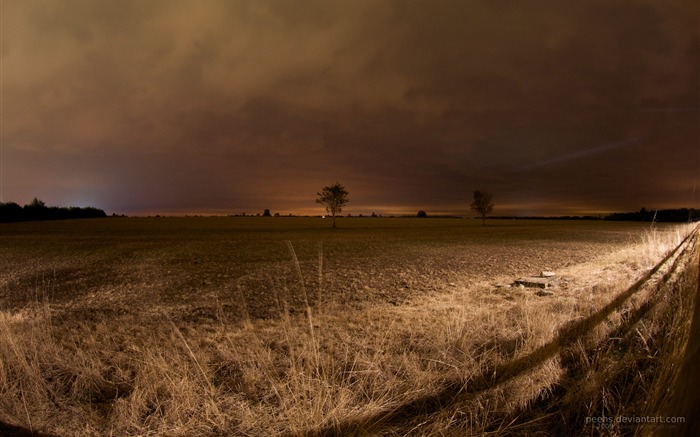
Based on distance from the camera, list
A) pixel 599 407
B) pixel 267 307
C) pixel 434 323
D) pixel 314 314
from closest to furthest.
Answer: pixel 599 407 < pixel 434 323 < pixel 314 314 < pixel 267 307

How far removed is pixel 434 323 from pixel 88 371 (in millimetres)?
5163

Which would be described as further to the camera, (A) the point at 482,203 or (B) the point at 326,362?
(A) the point at 482,203

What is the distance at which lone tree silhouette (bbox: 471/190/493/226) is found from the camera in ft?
250

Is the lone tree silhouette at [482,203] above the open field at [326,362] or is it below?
above

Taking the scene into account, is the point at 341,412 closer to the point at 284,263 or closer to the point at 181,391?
the point at 181,391

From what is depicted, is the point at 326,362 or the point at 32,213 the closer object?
the point at 326,362

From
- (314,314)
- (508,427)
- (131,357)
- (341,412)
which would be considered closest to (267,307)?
(314,314)

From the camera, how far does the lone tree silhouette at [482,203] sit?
76062 mm

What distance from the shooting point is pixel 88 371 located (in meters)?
4.18

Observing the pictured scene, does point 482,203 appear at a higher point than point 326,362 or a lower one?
higher

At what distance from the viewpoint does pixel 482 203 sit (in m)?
77.0

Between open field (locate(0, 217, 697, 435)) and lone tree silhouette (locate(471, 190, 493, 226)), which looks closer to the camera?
open field (locate(0, 217, 697, 435))

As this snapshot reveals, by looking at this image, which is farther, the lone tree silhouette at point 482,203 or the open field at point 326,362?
the lone tree silhouette at point 482,203

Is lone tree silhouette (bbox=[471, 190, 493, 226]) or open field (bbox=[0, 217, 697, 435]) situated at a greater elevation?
lone tree silhouette (bbox=[471, 190, 493, 226])
